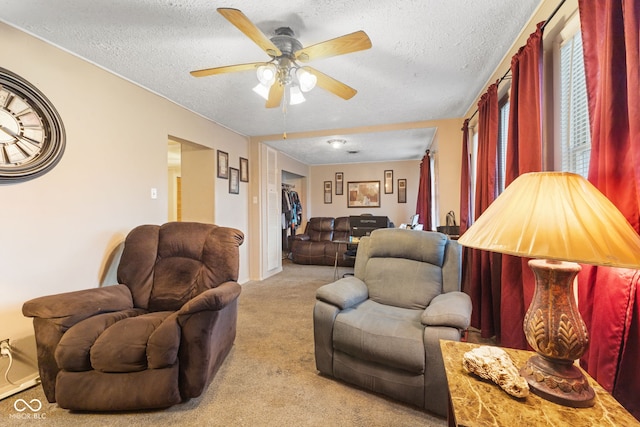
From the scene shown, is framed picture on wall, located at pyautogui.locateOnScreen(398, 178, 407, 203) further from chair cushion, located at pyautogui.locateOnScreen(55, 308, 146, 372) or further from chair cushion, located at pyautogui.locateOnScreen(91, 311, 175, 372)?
chair cushion, located at pyautogui.locateOnScreen(55, 308, 146, 372)

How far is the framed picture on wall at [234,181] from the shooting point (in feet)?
12.6

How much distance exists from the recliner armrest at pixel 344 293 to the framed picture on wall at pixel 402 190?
468cm

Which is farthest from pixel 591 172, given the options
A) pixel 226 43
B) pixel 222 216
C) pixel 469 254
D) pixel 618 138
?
pixel 222 216

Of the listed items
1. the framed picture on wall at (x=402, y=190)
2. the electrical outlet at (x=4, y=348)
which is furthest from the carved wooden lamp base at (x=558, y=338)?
the framed picture on wall at (x=402, y=190)

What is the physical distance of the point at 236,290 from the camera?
1.83 m

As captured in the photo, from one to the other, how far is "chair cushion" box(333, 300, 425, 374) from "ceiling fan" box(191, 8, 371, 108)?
1549 mm

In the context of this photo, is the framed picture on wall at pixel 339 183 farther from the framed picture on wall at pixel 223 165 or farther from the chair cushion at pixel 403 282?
the chair cushion at pixel 403 282

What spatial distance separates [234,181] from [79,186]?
1999 millimetres

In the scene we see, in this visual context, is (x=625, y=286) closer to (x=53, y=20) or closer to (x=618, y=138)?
(x=618, y=138)

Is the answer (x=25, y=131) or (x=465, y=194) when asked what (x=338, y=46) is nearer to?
(x=25, y=131)

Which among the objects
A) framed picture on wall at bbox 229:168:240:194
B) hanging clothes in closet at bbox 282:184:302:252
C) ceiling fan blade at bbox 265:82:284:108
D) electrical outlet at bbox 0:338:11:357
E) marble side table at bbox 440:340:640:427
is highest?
ceiling fan blade at bbox 265:82:284:108

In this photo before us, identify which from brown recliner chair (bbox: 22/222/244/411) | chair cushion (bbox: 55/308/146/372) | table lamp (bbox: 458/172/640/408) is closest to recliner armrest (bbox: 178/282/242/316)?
brown recliner chair (bbox: 22/222/244/411)

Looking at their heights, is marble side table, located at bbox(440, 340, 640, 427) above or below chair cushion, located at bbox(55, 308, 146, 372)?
above

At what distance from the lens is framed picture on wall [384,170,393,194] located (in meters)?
6.43
